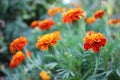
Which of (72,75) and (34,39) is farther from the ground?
(34,39)

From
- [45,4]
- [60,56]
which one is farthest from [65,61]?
[45,4]

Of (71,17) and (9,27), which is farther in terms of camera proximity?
(9,27)

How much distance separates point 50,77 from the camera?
1.73m

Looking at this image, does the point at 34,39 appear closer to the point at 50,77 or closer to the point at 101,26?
the point at 101,26

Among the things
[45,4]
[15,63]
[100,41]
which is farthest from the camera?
[45,4]

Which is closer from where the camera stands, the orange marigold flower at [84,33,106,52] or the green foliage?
the orange marigold flower at [84,33,106,52]

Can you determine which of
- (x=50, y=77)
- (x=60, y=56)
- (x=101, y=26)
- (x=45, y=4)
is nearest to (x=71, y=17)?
(x=60, y=56)

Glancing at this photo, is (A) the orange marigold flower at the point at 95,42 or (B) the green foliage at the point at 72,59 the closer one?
(A) the orange marigold flower at the point at 95,42

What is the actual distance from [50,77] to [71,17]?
16.3 inches

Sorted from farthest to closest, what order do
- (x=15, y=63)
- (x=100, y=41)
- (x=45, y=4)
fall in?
(x=45, y=4), (x=15, y=63), (x=100, y=41)

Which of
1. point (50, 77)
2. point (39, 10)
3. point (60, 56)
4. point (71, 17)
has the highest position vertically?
point (39, 10)

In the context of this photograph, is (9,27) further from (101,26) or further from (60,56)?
(60,56)

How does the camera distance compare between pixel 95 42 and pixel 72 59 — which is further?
pixel 72 59

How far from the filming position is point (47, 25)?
1938 millimetres
